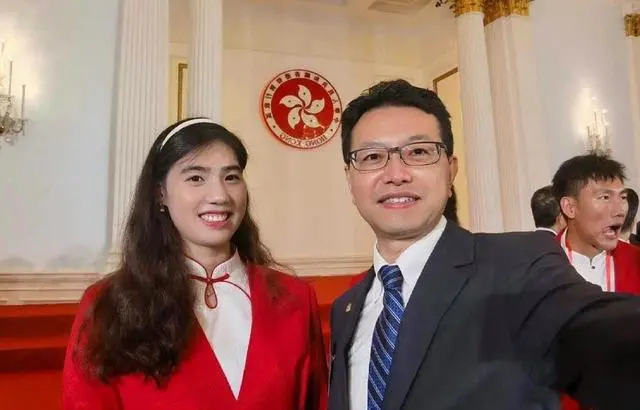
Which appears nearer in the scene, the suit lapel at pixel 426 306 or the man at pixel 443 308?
the man at pixel 443 308

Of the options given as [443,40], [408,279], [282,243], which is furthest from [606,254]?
[443,40]

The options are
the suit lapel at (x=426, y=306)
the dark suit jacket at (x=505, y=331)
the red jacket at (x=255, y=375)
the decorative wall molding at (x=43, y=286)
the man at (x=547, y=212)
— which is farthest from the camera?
the decorative wall molding at (x=43, y=286)

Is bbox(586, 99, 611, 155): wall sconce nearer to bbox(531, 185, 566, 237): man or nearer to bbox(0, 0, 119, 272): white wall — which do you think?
bbox(531, 185, 566, 237): man

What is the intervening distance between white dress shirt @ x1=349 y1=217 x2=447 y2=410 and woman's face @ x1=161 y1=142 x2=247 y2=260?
17.5 inches

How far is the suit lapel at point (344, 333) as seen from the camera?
3.45ft

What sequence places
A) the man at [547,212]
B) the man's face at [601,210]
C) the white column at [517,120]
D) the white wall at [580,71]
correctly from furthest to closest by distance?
the white wall at [580,71]
the white column at [517,120]
the man at [547,212]
the man's face at [601,210]

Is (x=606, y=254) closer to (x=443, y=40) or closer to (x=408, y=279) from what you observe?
(x=408, y=279)

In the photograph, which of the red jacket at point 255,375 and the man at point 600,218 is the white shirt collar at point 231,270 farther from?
the man at point 600,218

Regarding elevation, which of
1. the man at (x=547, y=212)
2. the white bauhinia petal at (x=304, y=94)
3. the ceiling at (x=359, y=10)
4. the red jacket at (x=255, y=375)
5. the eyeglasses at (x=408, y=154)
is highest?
the ceiling at (x=359, y=10)

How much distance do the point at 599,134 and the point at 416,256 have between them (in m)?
6.22

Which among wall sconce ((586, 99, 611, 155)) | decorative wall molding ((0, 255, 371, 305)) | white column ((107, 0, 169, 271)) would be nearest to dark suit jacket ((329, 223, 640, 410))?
decorative wall molding ((0, 255, 371, 305))

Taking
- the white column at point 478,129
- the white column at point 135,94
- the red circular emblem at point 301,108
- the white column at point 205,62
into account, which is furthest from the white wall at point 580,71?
the white column at point 135,94

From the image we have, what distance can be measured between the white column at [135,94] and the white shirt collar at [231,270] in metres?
2.84

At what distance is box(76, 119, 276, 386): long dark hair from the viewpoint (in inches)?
47.3
